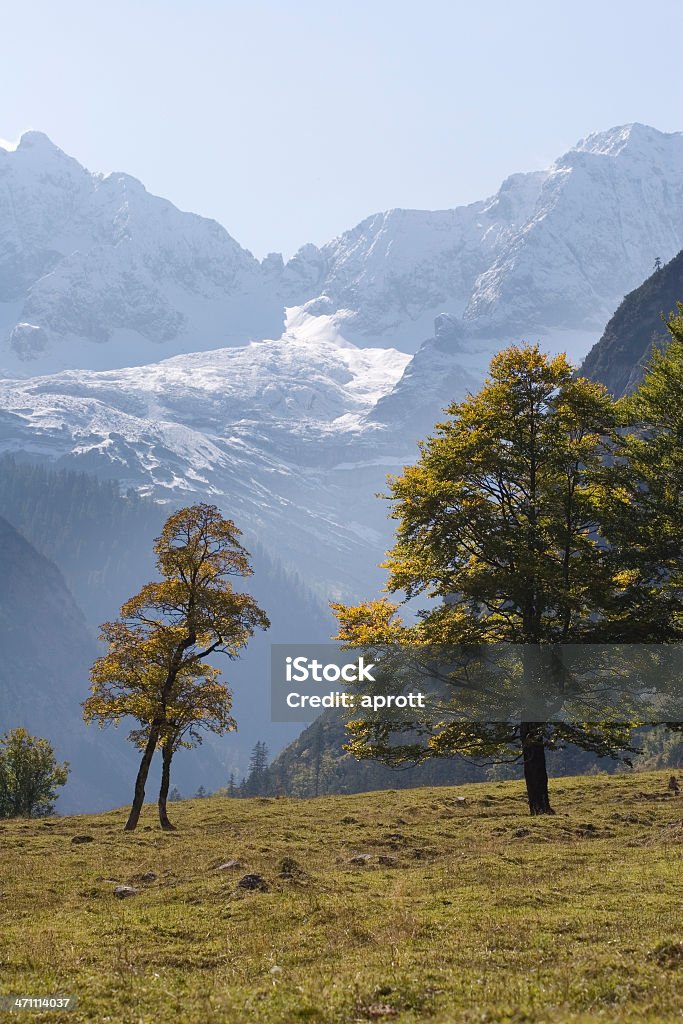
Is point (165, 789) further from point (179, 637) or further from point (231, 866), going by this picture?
point (231, 866)

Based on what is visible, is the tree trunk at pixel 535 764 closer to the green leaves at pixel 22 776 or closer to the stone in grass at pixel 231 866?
the stone in grass at pixel 231 866

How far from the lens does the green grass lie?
1248 cm

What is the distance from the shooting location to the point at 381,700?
31.0 meters

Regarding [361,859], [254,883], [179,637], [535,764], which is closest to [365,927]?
[254,883]

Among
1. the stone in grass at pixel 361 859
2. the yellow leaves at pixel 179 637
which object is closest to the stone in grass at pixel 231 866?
the stone in grass at pixel 361 859

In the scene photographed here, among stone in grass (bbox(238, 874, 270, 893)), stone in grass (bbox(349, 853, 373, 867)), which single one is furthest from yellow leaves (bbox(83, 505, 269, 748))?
stone in grass (bbox(238, 874, 270, 893))

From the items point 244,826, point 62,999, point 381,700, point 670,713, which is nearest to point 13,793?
point 244,826

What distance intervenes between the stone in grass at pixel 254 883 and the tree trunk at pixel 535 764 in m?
11.5

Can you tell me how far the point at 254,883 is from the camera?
2109cm

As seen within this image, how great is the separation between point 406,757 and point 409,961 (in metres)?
Answer: 16.5

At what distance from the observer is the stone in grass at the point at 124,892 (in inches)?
851

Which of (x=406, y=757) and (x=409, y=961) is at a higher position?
(x=406, y=757)

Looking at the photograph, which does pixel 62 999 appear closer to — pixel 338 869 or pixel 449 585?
pixel 338 869

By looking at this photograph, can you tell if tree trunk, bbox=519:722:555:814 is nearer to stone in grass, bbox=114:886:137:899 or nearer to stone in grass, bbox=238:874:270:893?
stone in grass, bbox=238:874:270:893
